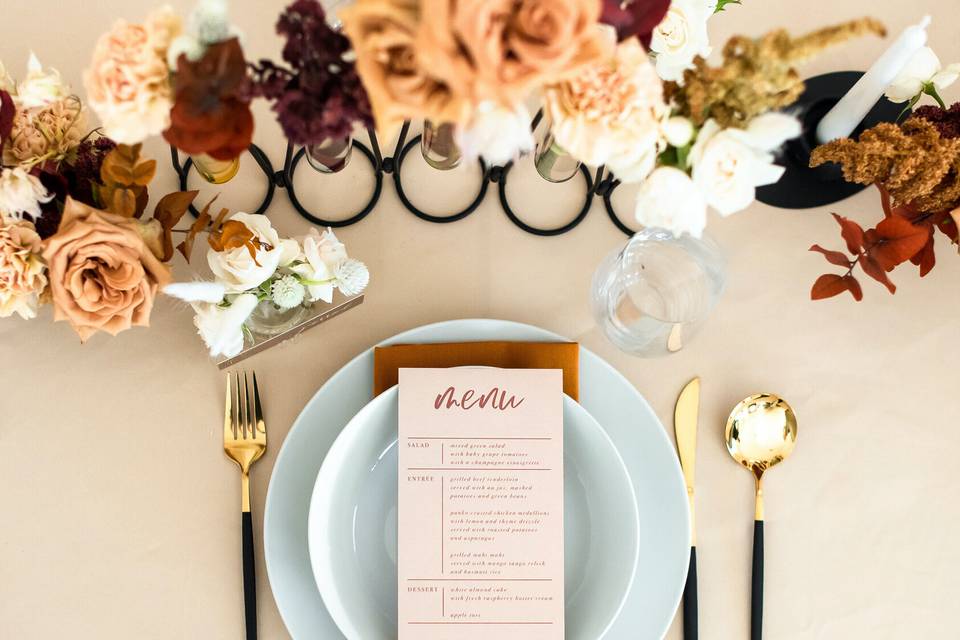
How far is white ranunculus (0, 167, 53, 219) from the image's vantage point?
70 centimetres

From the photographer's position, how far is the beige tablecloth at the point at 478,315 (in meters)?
0.90

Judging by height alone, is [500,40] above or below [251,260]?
above

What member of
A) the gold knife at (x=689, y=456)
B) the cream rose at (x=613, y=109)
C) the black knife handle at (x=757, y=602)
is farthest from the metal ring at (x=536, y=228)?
the black knife handle at (x=757, y=602)

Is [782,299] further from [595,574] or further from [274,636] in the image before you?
[274,636]

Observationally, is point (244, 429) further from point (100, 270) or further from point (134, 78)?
point (134, 78)

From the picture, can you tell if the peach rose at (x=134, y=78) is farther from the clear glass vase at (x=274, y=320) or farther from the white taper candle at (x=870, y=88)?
the white taper candle at (x=870, y=88)

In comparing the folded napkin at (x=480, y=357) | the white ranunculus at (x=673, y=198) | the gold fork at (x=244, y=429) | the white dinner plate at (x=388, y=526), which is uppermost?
the white ranunculus at (x=673, y=198)

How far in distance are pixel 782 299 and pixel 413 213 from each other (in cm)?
49

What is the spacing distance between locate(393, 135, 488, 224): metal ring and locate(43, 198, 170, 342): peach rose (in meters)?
0.31

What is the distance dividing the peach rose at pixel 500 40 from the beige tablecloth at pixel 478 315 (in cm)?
49

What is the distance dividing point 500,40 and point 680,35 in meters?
0.38

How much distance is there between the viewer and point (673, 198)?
0.60 meters

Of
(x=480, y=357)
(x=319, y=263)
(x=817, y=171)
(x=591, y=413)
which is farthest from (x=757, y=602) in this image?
(x=319, y=263)

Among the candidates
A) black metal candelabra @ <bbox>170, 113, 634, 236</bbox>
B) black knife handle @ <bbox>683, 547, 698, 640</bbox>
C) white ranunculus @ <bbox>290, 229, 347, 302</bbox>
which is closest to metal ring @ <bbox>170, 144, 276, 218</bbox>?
black metal candelabra @ <bbox>170, 113, 634, 236</bbox>
